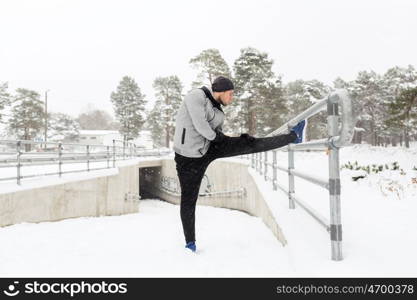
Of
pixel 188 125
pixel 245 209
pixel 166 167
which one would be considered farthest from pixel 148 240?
pixel 166 167

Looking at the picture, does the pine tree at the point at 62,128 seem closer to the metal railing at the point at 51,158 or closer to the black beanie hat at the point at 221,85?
the metal railing at the point at 51,158

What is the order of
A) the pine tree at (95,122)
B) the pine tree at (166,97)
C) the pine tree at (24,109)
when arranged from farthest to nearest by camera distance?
the pine tree at (95,122) → the pine tree at (166,97) → the pine tree at (24,109)

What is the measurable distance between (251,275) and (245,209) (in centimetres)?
889

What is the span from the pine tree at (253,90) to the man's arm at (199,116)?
2838cm

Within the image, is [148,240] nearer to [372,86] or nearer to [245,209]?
Answer: [245,209]

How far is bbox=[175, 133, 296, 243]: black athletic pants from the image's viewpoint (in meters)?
3.19

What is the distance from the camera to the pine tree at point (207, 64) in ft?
112

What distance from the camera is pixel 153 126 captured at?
50.8 m

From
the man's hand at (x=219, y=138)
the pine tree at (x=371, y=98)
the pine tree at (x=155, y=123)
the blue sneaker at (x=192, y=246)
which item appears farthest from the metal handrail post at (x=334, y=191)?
the pine tree at (x=155, y=123)

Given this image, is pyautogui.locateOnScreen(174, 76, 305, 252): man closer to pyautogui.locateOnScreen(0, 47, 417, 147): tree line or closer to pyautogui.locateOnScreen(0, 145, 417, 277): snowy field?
pyautogui.locateOnScreen(0, 145, 417, 277): snowy field

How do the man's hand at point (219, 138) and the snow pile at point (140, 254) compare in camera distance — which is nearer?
the snow pile at point (140, 254)

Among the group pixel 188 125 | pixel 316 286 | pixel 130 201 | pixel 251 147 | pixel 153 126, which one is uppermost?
pixel 153 126

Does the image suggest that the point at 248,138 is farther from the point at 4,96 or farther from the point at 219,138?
the point at 4,96

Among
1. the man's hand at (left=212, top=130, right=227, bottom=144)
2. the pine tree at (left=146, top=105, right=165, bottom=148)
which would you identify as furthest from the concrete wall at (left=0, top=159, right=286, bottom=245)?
the pine tree at (left=146, top=105, right=165, bottom=148)
